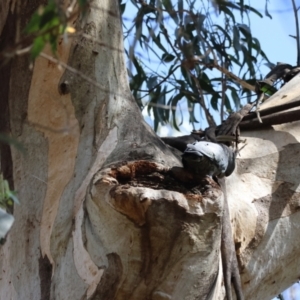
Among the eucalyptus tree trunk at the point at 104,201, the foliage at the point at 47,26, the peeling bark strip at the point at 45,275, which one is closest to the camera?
the foliage at the point at 47,26

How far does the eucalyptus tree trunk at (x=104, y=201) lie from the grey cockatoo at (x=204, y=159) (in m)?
0.03

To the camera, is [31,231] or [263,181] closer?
[31,231]

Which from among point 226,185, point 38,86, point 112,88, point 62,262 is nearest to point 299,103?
point 226,185

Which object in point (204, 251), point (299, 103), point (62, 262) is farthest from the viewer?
point (299, 103)

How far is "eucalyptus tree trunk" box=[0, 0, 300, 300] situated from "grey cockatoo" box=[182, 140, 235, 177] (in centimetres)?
3

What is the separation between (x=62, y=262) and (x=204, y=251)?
287 millimetres

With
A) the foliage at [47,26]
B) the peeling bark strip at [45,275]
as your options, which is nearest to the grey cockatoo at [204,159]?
the peeling bark strip at [45,275]

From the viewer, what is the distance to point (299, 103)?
1872 mm

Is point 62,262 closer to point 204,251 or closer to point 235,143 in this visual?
point 204,251

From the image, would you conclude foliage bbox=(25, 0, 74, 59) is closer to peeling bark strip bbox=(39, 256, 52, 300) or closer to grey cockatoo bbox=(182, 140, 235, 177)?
grey cockatoo bbox=(182, 140, 235, 177)

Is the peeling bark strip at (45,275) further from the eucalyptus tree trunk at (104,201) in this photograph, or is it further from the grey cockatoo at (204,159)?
the grey cockatoo at (204,159)

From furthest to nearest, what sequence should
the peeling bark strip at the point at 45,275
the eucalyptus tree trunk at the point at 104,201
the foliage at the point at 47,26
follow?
1. the peeling bark strip at the point at 45,275
2. the eucalyptus tree trunk at the point at 104,201
3. the foliage at the point at 47,26

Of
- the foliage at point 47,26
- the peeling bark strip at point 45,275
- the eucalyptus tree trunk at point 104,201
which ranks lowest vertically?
the peeling bark strip at point 45,275

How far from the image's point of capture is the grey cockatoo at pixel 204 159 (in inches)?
53.4
